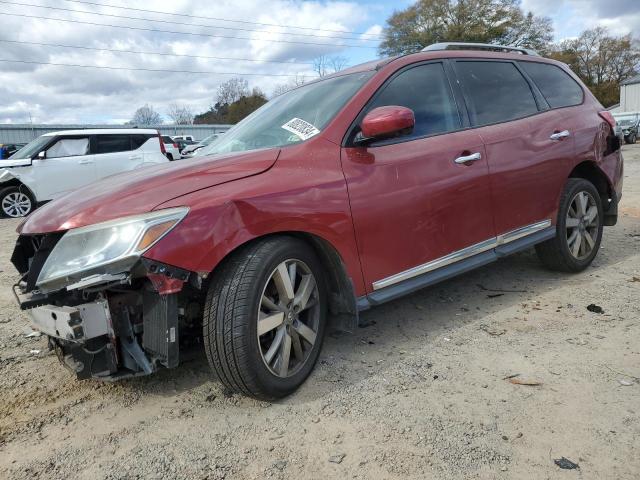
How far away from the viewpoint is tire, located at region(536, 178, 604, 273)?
13.6 feet

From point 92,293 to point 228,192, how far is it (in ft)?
2.48

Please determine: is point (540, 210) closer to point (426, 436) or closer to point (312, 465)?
point (426, 436)

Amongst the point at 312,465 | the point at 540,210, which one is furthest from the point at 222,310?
the point at 540,210

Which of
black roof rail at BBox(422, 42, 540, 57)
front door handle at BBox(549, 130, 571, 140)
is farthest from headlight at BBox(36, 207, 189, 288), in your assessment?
front door handle at BBox(549, 130, 571, 140)

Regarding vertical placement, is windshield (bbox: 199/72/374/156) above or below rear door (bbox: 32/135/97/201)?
below

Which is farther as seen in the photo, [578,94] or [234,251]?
[578,94]

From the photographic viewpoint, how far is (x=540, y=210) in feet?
12.9

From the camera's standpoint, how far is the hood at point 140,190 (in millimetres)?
2314

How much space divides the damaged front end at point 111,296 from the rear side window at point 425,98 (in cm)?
160

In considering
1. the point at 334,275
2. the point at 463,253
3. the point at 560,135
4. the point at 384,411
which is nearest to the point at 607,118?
the point at 560,135

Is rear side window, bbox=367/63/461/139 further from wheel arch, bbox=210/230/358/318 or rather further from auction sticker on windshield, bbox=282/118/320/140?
wheel arch, bbox=210/230/358/318

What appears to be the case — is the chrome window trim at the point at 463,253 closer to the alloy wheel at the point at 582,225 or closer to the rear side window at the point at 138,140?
the alloy wheel at the point at 582,225

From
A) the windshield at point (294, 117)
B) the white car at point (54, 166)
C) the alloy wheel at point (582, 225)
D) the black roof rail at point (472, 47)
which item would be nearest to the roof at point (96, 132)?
the white car at point (54, 166)

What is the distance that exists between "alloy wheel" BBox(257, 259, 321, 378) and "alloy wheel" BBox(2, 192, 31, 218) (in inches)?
420
